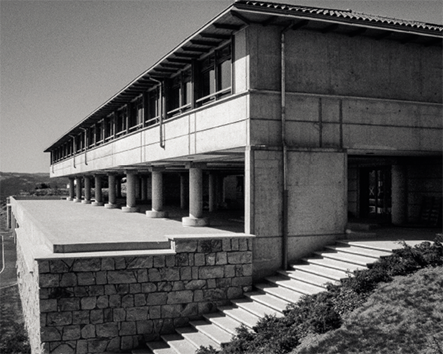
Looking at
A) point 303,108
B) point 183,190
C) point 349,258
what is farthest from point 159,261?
point 183,190

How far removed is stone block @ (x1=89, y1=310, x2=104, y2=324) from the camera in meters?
11.8

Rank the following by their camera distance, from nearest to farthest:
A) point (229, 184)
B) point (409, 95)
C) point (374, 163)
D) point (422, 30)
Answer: point (422, 30) < point (409, 95) < point (374, 163) < point (229, 184)

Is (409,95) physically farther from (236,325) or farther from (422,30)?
(236,325)

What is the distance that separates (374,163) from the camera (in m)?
20.8

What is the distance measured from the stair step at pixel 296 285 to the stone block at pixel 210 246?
1688mm

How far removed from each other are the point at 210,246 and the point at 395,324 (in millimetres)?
5710

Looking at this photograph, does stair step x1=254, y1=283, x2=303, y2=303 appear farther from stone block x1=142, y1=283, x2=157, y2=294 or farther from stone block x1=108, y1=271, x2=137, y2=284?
stone block x1=108, y1=271, x2=137, y2=284

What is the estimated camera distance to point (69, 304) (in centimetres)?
Answer: 1161

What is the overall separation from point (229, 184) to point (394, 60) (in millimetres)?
26756

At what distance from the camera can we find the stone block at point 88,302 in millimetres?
11742

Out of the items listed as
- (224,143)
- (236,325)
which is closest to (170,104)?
(224,143)

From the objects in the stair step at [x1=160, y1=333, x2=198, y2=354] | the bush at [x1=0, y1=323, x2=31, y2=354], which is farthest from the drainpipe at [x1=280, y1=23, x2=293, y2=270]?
the bush at [x1=0, y1=323, x2=31, y2=354]

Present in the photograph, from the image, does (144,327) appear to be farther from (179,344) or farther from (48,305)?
(48,305)

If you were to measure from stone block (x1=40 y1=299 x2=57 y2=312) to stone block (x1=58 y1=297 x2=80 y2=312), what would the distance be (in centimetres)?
12
